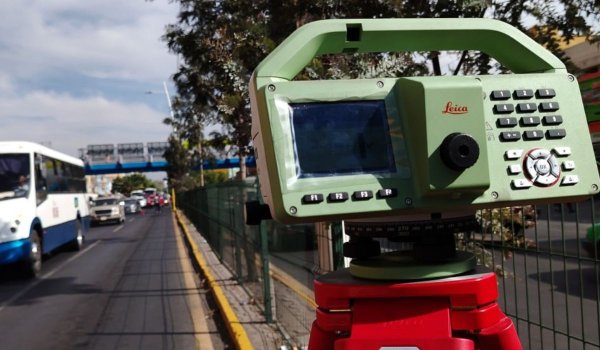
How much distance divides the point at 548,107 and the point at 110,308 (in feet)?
23.3

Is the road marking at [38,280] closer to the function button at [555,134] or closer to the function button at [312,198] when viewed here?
the function button at [312,198]

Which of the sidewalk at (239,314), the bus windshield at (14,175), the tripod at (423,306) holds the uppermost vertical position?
the bus windshield at (14,175)

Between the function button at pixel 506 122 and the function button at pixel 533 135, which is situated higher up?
the function button at pixel 506 122

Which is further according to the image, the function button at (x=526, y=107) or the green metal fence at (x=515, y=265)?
the green metal fence at (x=515, y=265)

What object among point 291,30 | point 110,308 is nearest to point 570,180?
point 291,30

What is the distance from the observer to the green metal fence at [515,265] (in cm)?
195

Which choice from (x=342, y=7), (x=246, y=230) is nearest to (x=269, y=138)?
(x=342, y=7)

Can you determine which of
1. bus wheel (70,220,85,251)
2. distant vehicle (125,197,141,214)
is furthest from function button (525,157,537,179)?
distant vehicle (125,197,141,214)

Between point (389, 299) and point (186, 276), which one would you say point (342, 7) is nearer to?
point (389, 299)

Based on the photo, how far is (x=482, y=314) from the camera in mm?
1335

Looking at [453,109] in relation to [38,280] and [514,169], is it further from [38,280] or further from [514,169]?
[38,280]

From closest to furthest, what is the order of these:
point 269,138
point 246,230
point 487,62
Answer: point 269,138, point 487,62, point 246,230

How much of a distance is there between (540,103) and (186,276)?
9273 millimetres

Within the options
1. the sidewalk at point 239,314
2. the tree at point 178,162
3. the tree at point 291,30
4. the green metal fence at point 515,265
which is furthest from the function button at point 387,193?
the tree at point 178,162
